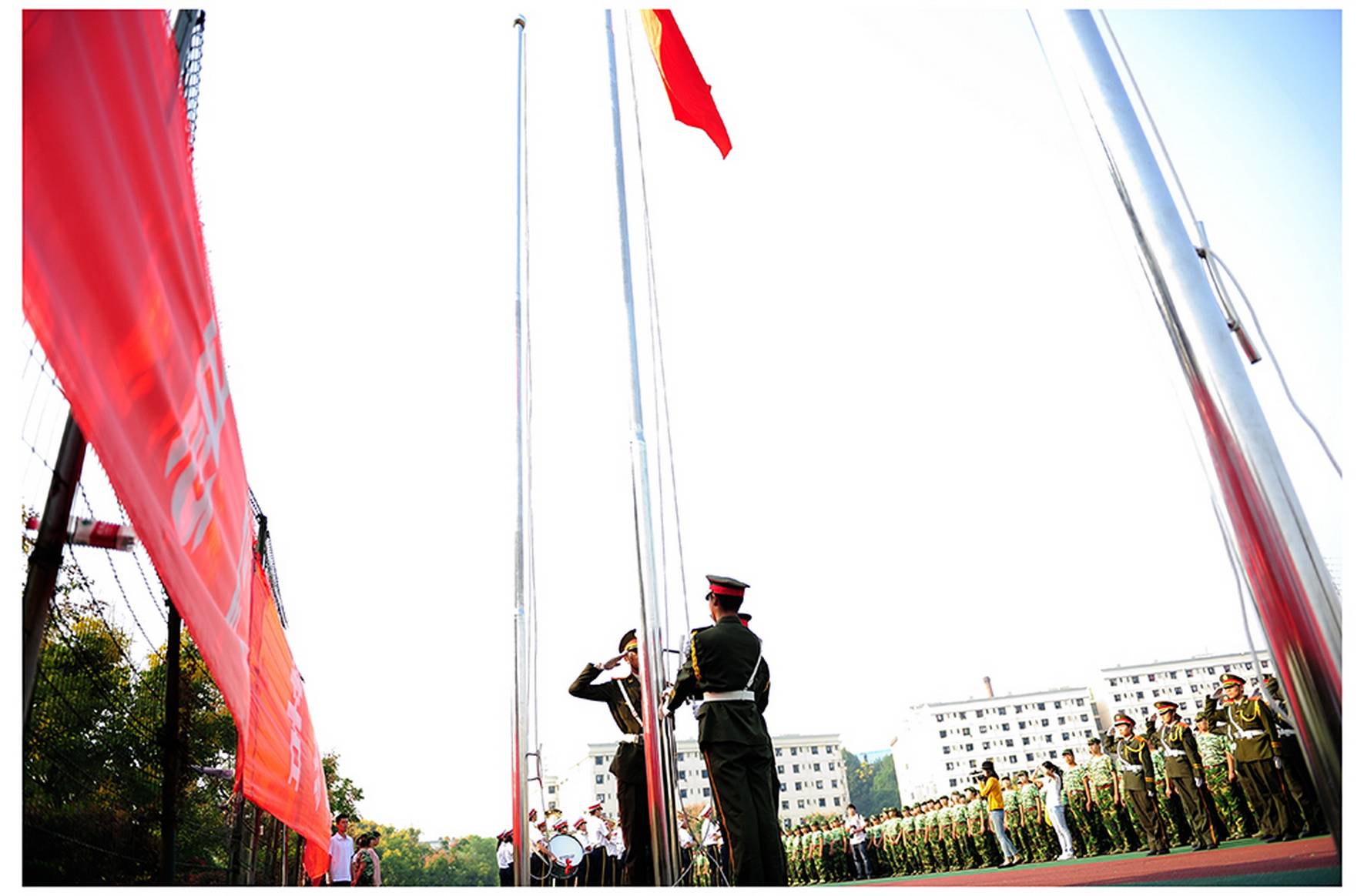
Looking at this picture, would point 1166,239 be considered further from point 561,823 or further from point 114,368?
point 561,823

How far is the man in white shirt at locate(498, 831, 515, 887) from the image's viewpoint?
10.5 metres

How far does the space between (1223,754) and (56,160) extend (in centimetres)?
1187

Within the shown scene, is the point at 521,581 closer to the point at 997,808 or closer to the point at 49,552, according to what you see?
the point at 49,552

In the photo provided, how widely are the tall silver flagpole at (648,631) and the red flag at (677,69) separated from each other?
1.02 metres

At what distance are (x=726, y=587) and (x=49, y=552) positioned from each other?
3.12 meters

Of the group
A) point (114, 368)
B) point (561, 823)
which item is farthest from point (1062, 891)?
point (561, 823)

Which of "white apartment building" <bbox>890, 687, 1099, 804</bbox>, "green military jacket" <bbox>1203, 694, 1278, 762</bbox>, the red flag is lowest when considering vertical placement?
"green military jacket" <bbox>1203, 694, 1278, 762</bbox>

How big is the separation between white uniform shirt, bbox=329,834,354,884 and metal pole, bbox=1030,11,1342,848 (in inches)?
439

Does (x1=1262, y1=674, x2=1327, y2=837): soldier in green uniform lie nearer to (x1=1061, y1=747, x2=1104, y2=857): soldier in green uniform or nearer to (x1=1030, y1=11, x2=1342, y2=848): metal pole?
(x1=1061, y1=747, x2=1104, y2=857): soldier in green uniform

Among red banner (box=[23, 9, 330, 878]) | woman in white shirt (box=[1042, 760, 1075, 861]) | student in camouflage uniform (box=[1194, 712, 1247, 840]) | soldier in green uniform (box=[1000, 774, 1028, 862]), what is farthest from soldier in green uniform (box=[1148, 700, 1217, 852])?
red banner (box=[23, 9, 330, 878])

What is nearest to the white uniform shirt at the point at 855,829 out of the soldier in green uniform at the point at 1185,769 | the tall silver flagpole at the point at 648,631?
the soldier in green uniform at the point at 1185,769

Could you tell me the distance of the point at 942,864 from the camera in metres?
16.0

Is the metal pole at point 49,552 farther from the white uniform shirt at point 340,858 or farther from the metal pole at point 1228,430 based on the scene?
the white uniform shirt at point 340,858

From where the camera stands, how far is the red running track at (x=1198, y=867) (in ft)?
17.4
